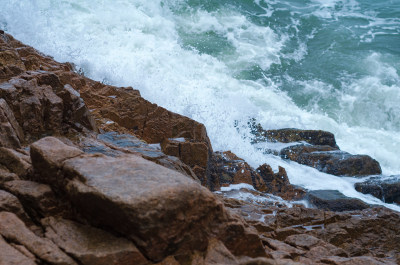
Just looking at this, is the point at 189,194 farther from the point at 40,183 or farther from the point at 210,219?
the point at 40,183

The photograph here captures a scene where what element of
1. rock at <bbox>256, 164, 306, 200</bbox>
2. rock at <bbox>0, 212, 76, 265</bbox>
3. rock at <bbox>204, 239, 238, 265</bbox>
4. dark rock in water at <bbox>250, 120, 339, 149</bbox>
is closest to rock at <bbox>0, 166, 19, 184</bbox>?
rock at <bbox>0, 212, 76, 265</bbox>

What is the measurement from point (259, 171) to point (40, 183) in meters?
5.89

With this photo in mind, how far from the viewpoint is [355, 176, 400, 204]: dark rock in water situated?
370 inches

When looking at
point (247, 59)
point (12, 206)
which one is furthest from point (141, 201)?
point (247, 59)

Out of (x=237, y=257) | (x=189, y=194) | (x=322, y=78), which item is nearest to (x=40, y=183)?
(x=189, y=194)

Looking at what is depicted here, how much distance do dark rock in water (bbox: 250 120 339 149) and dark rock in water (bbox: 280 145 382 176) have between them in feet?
2.57

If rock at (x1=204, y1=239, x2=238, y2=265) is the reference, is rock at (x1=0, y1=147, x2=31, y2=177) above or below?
above

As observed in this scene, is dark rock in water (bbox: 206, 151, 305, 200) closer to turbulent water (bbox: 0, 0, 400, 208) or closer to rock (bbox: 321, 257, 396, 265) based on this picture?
turbulent water (bbox: 0, 0, 400, 208)

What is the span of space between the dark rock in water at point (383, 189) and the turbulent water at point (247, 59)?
0.28m

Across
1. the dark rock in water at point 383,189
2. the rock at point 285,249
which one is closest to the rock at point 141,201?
the rock at point 285,249

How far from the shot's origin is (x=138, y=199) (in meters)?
2.91

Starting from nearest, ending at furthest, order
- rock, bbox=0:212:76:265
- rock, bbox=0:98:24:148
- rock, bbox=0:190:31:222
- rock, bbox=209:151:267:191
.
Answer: rock, bbox=0:212:76:265, rock, bbox=0:190:31:222, rock, bbox=0:98:24:148, rock, bbox=209:151:267:191

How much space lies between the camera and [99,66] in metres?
12.9

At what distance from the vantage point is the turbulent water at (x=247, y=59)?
12797mm
